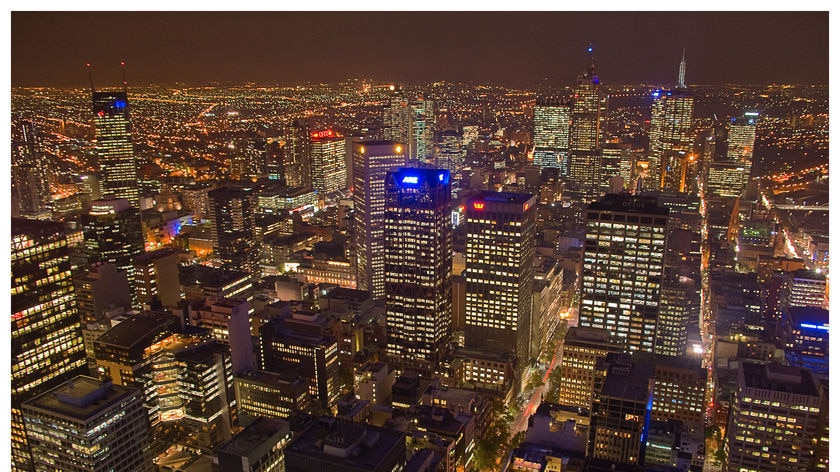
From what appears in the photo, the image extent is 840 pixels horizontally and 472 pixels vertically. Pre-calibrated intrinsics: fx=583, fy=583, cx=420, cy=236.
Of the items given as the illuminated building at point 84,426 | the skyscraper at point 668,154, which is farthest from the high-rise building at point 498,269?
the skyscraper at point 668,154

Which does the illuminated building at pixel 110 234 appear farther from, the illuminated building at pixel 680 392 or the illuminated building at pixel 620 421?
the illuminated building at pixel 680 392

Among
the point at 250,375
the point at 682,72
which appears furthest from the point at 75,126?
the point at 682,72

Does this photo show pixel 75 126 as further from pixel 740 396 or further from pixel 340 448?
pixel 740 396

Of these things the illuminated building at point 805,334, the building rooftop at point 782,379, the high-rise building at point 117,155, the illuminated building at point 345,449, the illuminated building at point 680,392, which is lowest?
the illuminated building at point 680,392

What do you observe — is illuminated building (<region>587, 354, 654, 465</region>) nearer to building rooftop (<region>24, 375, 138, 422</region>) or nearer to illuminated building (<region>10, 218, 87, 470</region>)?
building rooftop (<region>24, 375, 138, 422</region>)

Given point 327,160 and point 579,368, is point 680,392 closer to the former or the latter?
point 579,368
